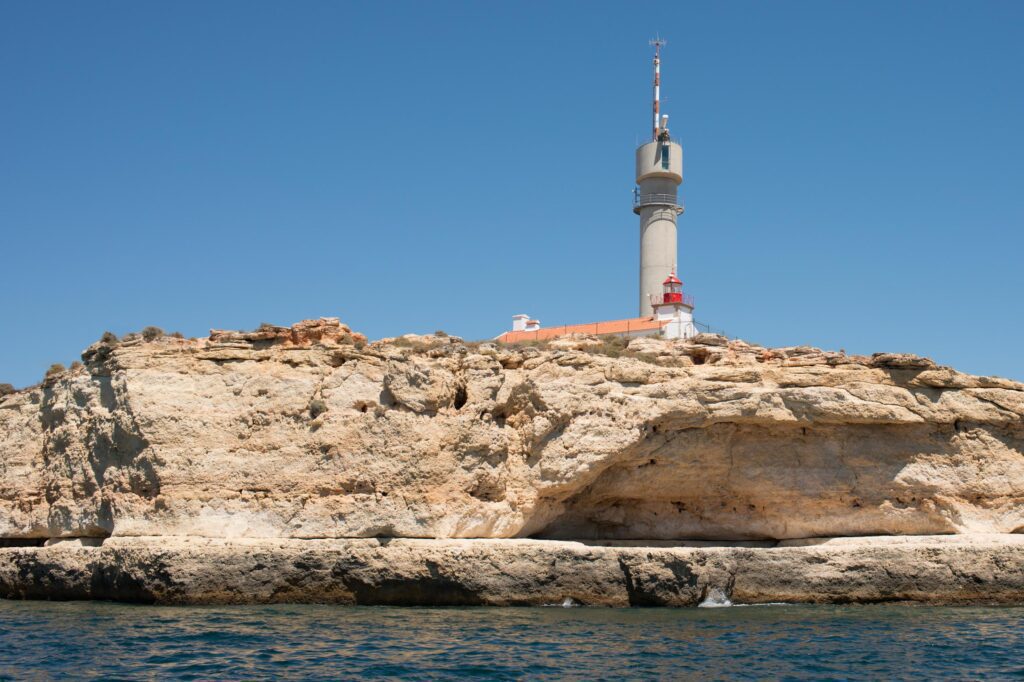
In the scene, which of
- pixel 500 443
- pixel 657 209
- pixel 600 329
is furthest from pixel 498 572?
pixel 657 209

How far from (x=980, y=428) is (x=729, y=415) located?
4804 mm

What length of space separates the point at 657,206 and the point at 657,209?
111 millimetres

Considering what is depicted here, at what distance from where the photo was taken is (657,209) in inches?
1510

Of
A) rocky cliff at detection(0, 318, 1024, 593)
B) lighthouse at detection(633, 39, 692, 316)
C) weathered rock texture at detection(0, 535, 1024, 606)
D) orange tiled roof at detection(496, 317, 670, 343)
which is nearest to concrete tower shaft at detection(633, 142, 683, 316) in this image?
lighthouse at detection(633, 39, 692, 316)

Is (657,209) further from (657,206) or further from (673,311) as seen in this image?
(673,311)

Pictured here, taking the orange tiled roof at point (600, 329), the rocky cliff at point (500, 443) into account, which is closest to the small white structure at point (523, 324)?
the orange tiled roof at point (600, 329)

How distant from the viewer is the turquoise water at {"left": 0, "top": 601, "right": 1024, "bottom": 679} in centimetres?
1102

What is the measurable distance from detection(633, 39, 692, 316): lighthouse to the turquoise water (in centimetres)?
2275

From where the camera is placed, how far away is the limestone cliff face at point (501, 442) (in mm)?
16578

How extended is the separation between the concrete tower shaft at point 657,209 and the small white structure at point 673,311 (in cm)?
52

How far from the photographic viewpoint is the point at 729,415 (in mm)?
17625

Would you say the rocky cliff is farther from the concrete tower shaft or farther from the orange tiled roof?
the concrete tower shaft

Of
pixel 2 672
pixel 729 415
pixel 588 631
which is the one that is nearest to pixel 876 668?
pixel 588 631

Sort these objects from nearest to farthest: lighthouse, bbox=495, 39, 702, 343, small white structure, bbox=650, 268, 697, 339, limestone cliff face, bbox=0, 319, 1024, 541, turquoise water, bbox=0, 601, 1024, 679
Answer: turquoise water, bbox=0, 601, 1024, 679, limestone cliff face, bbox=0, 319, 1024, 541, small white structure, bbox=650, 268, 697, 339, lighthouse, bbox=495, 39, 702, 343
